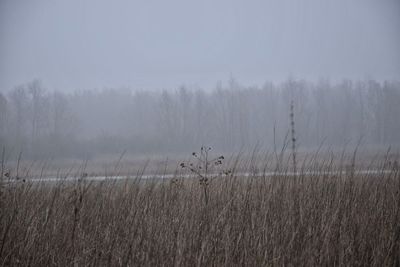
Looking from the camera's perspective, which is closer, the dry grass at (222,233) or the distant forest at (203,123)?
the dry grass at (222,233)

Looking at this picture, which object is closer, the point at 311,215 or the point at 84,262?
the point at 84,262


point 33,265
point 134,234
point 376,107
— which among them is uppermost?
point 376,107

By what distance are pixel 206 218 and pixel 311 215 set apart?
0.94 meters

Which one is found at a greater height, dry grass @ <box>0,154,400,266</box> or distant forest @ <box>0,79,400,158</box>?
distant forest @ <box>0,79,400,158</box>

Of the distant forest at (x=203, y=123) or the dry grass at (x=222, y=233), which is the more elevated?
the distant forest at (x=203, y=123)

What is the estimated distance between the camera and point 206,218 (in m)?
2.97

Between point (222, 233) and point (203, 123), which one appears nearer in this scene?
point (222, 233)

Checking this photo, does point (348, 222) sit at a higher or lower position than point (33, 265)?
higher

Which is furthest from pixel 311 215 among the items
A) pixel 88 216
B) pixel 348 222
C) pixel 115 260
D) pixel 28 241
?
pixel 28 241

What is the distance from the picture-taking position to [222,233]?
2.80 meters

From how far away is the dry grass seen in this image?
8.43ft

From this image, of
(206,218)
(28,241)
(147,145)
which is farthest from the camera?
(147,145)

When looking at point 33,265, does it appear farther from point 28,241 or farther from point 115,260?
point 115,260

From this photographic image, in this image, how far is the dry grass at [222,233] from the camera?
8.43ft
